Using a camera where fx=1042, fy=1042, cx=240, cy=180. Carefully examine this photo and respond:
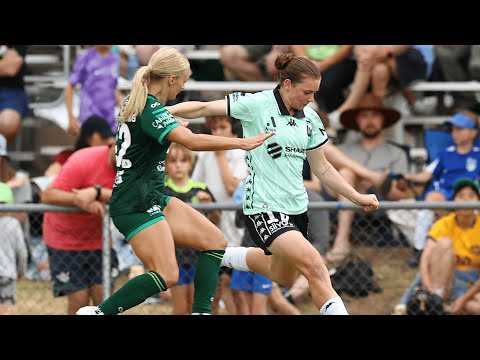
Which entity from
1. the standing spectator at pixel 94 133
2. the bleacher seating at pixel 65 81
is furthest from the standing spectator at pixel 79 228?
the bleacher seating at pixel 65 81

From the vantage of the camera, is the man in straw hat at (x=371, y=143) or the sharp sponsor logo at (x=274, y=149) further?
the man in straw hat at (x=371, y=143)

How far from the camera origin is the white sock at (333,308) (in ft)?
22.3

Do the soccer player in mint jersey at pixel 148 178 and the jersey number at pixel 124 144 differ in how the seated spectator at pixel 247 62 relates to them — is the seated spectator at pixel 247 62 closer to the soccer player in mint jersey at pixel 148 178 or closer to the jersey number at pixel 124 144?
the soccer player in mint jersey at pixel 148 178

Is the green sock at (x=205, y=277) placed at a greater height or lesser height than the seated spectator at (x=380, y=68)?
lesser

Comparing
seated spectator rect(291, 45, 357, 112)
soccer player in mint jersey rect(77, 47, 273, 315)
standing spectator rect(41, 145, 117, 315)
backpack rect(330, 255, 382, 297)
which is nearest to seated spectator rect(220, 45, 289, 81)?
seated spectator rect(291, 45, 357, 112)

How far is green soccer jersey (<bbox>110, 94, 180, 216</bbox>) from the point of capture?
6738 mm

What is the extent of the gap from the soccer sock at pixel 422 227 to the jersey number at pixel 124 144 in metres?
3.81

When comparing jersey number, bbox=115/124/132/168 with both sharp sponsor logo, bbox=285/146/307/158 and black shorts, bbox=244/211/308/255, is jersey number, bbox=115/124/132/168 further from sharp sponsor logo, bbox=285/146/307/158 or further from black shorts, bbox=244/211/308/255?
sharp sponsor logo, bbox=285/146/307/158

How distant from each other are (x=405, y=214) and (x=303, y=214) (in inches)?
120

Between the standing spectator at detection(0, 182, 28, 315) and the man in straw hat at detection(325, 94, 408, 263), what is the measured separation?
10.7 feet

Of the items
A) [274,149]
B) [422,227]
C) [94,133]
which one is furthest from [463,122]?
[274,149]

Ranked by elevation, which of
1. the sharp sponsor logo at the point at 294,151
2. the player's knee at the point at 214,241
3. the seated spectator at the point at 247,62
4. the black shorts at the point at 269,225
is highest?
the seated spectator at the point at 247,62

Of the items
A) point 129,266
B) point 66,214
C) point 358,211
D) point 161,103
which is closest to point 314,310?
point 358,211

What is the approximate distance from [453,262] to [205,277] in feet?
10.5
